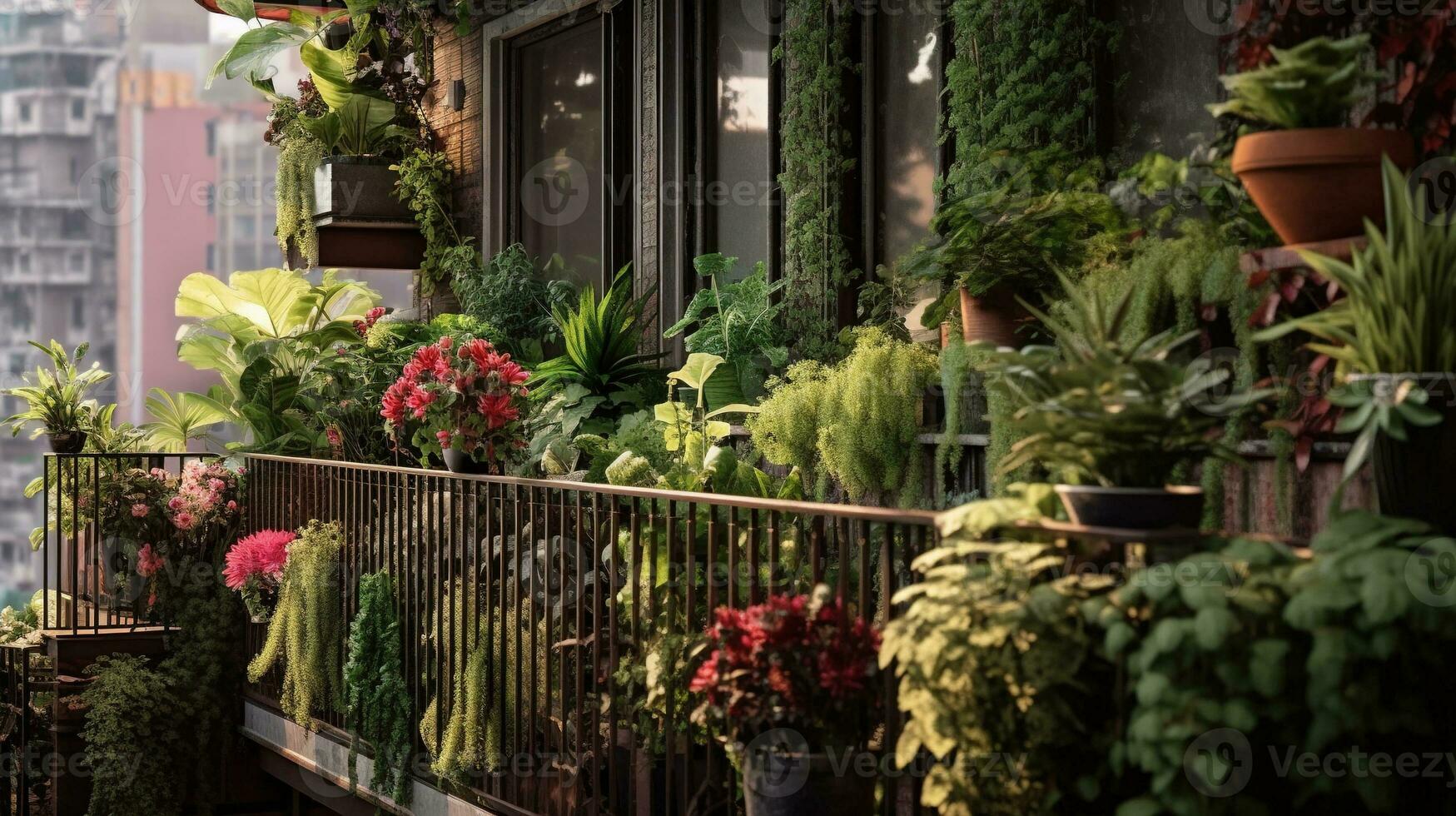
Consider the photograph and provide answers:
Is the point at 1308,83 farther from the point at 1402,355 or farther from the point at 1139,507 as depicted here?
the point at 1139,507

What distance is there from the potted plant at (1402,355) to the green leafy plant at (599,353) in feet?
15.3

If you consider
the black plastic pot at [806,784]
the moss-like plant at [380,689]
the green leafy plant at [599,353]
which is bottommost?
the moss-like plant at [380,689]

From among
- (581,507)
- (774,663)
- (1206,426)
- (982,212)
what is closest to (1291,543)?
(1206,426)

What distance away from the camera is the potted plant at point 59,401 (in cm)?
877

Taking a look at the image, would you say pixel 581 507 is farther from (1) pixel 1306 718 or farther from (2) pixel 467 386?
(1) pixel 1306 718

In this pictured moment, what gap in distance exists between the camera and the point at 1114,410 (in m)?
2.62

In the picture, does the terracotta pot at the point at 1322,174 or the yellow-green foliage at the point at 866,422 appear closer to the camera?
the terracotta pot at the point at 1322,174

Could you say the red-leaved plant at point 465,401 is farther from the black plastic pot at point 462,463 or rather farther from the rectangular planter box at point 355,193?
the rectangular planter box at point 355,193

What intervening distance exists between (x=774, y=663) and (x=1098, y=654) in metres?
0.78

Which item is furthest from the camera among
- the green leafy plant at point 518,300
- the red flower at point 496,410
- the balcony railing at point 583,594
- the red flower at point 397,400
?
the green leafy plant at point 518,300

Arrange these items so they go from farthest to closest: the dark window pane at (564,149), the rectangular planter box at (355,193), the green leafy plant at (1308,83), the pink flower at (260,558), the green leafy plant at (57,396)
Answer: the rectangular planter box at (355,193)
the green leafy plant at (57,396)
the dark window pane at (564,149)
the pink flower at (260,558)
the green leafy plant at (1308,83)

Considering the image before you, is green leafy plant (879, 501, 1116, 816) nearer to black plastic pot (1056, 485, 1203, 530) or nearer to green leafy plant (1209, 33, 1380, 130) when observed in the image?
black plastic pot (1056, 485, 1203, 530)

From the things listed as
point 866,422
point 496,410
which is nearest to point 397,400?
point 496,410

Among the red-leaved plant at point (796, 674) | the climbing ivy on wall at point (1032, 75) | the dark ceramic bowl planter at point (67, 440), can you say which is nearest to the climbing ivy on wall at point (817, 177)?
the climbing ivy on wall at point (1032, 75)
